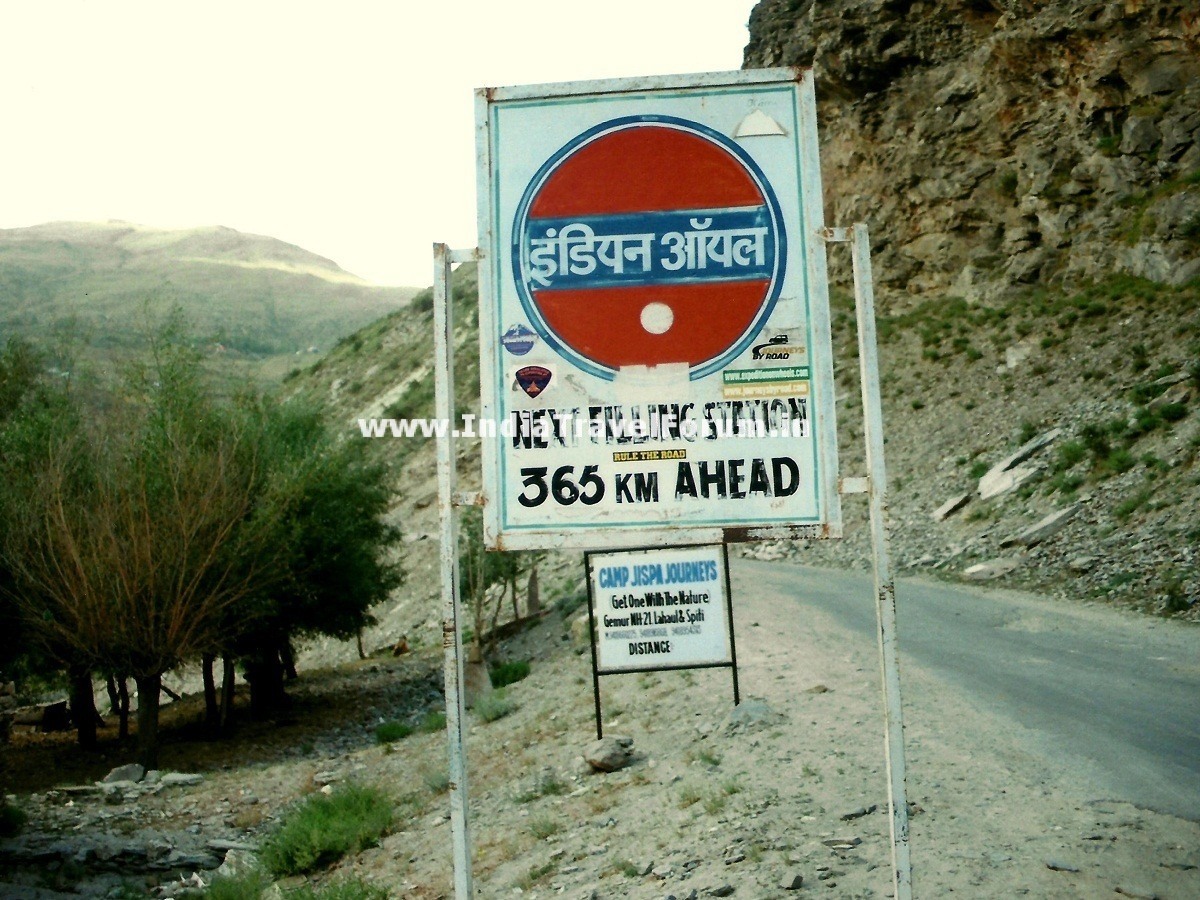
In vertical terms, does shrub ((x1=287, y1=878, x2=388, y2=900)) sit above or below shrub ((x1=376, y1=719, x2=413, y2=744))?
above

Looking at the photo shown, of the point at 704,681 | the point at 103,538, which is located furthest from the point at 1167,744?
the point at 103,538

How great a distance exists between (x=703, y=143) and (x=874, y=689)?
7.73 meters

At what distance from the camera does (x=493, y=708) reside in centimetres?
1538

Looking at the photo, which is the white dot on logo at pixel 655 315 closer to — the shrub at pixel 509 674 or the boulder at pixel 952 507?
the shrub at pixel 509 674

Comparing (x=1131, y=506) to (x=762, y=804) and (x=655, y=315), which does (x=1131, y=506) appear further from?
(x=655, y=315)

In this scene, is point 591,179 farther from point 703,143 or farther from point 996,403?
point 996,403

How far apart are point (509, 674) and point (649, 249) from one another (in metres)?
16.6

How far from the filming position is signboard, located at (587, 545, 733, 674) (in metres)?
6.31

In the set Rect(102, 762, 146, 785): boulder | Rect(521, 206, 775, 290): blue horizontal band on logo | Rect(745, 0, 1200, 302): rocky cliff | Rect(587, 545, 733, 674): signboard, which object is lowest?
Rect(102, 762, 146, 785): boulder

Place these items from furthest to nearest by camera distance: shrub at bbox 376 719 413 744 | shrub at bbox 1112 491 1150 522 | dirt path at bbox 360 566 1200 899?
shrub at bbox 1112 491 1150 522
shrub at bbox 376 719 413 744
dirt path at bbox 360 566 1200 899

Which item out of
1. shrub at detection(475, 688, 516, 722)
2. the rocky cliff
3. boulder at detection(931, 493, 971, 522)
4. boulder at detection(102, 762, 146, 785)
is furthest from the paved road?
the rocky cliff

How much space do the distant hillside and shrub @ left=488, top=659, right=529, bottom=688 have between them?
263 feet

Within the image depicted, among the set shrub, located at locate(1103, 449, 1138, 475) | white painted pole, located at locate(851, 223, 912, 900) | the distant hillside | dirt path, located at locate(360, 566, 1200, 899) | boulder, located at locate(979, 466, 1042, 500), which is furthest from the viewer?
the distant hillside

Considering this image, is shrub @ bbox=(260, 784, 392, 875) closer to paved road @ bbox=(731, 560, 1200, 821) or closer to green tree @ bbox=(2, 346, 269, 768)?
paved road @ bbox=(731, 560, 1200, 821)
